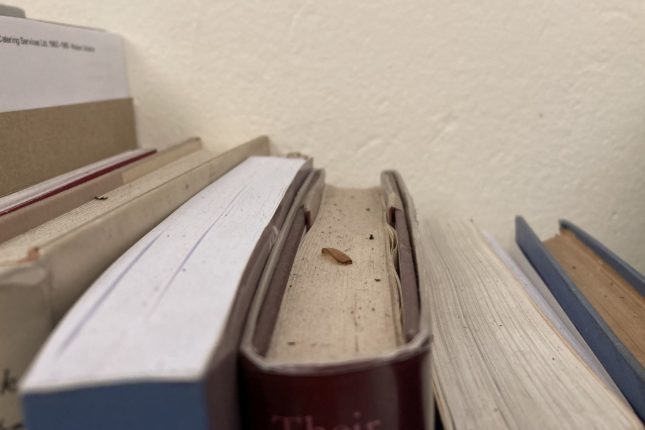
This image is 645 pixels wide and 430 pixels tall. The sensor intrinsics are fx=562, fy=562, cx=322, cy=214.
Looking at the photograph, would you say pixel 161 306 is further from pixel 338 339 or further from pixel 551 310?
pixel 551 310

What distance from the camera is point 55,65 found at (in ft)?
1.66

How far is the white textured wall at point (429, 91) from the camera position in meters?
0.61

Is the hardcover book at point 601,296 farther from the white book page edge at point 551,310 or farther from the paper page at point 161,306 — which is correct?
the paper page at point 161,306

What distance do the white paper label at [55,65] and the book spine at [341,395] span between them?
330mm

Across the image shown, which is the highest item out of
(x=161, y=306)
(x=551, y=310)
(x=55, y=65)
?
(x=55, y=65)

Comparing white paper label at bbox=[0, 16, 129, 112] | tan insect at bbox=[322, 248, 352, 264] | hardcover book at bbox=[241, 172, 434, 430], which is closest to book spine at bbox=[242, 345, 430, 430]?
hardcover book at bbox=[241, 172, 434, 430]

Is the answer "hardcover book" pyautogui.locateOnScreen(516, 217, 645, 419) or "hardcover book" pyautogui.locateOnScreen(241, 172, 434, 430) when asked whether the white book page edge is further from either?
"hardcover book" pyautogui.locateOnScreen(241, 172, 434, 430)

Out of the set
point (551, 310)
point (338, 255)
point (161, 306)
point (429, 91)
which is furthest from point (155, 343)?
point (429, 91)

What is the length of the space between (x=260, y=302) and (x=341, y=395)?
Result: 2.7 inches

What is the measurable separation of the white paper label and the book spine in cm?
33

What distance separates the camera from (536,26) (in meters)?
0.61

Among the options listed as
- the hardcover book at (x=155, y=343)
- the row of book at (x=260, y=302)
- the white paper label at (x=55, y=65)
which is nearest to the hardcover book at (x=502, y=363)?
the row of book at (x=260, y=302)

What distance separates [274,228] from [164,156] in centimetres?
23

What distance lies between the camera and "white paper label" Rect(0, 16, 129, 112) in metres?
0.44
